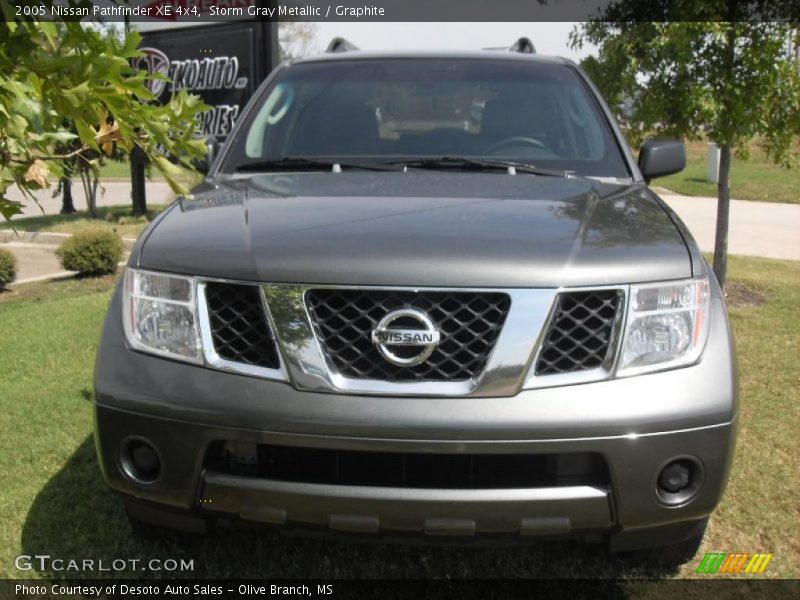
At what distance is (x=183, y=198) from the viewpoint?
2.98m

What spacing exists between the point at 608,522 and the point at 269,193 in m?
1.58

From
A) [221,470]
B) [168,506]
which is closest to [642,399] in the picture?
Answer: [221,470]

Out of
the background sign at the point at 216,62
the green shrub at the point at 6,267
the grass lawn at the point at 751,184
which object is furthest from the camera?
the grass lawn at the point at 751,184

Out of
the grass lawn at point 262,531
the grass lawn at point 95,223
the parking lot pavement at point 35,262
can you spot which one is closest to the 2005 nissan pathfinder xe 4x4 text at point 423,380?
the grass lawn at point 262,531

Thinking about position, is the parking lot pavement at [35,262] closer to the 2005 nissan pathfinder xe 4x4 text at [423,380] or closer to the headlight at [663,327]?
the 2005 nissan pathfinder xe 4x4 text at [423,380]

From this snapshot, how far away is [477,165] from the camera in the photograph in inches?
130

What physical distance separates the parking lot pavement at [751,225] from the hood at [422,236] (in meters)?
8.95

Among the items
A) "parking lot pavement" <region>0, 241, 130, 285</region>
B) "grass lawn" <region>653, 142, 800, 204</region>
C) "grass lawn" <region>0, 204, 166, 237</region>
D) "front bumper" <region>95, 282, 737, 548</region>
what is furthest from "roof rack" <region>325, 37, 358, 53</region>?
"grass lawn" <region>653, 142, 800, 204</region>

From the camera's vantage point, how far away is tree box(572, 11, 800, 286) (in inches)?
263

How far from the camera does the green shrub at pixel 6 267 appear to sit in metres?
8.28

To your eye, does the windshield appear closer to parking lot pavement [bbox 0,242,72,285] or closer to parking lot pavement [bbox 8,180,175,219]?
parking lot pavement [bbox 0,242,72,285]

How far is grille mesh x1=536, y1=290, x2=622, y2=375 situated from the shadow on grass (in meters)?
0.89

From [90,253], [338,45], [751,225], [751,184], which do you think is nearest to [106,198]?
[90,253]

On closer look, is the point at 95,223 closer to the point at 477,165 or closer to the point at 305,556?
the point at 477,165
